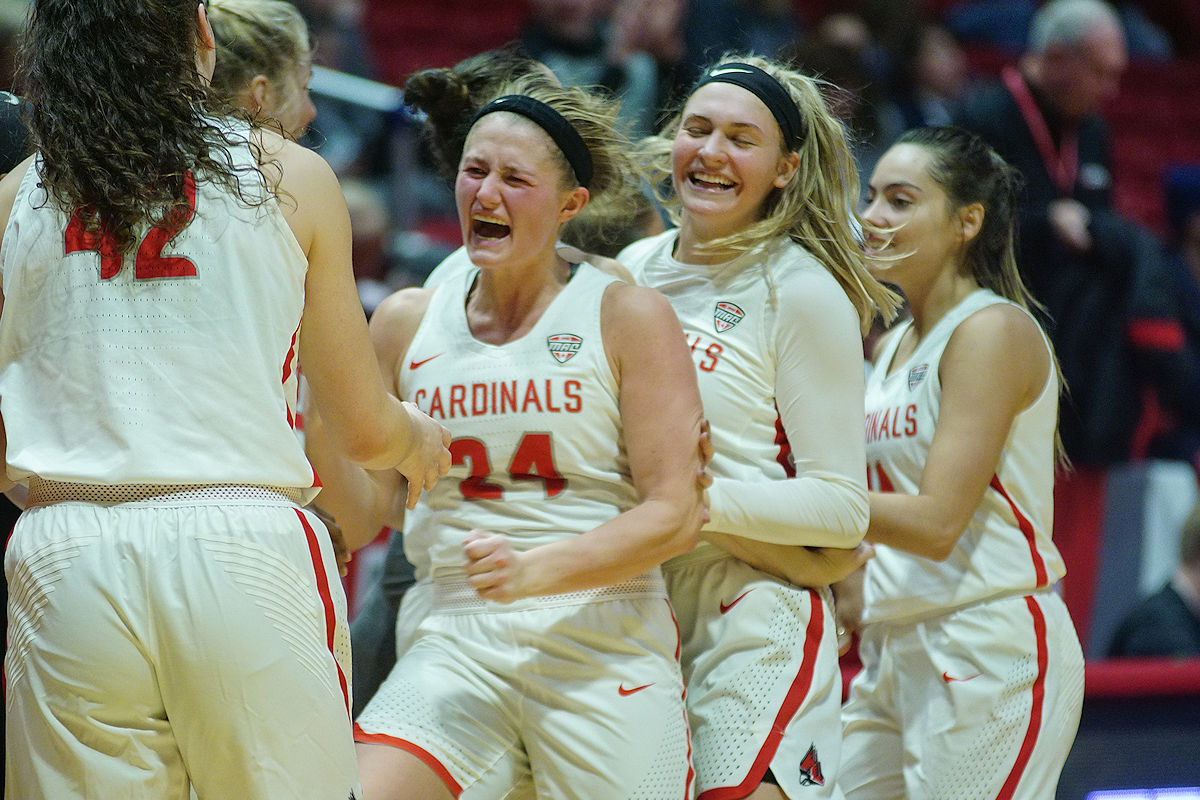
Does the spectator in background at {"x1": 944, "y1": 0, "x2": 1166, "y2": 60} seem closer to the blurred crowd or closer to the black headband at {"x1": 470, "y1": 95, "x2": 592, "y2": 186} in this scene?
the blurred crowd

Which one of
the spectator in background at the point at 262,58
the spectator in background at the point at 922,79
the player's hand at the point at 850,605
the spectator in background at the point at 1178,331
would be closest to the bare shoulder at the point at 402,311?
the spectator in background at the point at 262,58

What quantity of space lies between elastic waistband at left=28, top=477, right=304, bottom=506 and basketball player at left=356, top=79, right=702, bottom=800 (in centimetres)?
61

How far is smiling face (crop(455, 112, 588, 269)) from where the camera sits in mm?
3166

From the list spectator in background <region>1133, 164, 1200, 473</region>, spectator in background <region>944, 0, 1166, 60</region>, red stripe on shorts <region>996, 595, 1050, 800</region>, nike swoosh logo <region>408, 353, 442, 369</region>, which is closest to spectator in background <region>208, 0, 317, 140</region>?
nike swoosh logo <region>408, 353, 442, 369</region>

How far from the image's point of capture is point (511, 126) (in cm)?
322

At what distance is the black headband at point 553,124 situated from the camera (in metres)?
3.23

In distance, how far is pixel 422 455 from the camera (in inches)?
103

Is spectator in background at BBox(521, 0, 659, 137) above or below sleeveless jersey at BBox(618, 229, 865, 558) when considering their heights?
above

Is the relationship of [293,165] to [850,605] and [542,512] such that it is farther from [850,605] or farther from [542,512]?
[850,605]

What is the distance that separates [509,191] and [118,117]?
3.52 ft

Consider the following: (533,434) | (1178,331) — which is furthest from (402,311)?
(1178,331)

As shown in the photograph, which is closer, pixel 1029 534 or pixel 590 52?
pixel 1029 534

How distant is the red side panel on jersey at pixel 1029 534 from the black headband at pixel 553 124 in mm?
1300

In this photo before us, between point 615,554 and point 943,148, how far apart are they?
64.4 inches
